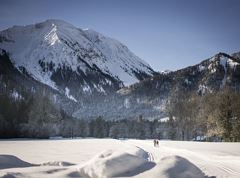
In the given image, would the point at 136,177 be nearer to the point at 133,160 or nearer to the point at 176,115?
the point at 133,160

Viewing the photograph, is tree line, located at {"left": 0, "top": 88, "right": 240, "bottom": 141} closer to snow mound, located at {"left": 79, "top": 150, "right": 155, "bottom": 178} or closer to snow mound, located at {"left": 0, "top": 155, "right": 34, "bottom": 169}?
snow mound, located at {"left": 79, "top": 150, "right": 155, "bottom": 178}

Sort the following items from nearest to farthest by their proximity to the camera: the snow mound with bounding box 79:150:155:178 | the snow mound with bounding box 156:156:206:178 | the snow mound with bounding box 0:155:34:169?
1. the snow mound with bounding box 156:156:206:178
2. the snow mound with bounding box 79:150:155:178
3. the snow mound with bounding box 0:155:34:169

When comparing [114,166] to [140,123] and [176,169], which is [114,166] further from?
[140,123]

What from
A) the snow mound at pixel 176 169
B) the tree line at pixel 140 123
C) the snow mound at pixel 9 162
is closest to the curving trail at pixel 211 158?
the snow mound at pixel 176 169

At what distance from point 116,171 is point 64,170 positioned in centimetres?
282

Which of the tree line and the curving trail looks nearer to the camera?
the curving trail

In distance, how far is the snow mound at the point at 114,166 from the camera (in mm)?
20172

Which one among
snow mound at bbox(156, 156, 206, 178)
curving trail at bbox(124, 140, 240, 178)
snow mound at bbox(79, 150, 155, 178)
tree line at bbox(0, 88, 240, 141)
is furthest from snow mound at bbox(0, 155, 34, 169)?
tree line at bbox(0, 88, 240, 141)

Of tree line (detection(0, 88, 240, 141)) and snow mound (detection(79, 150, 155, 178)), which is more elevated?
tree line (detection(0, 88, 240, 141))

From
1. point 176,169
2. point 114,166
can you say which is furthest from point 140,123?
point 176,169

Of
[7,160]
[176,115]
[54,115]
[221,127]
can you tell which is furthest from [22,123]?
[7,160]

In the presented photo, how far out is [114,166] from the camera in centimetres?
2061

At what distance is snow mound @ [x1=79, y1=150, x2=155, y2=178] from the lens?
66.2ft

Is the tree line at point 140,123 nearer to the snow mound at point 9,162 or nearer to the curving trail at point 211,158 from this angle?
the curving trail at point 211,158
